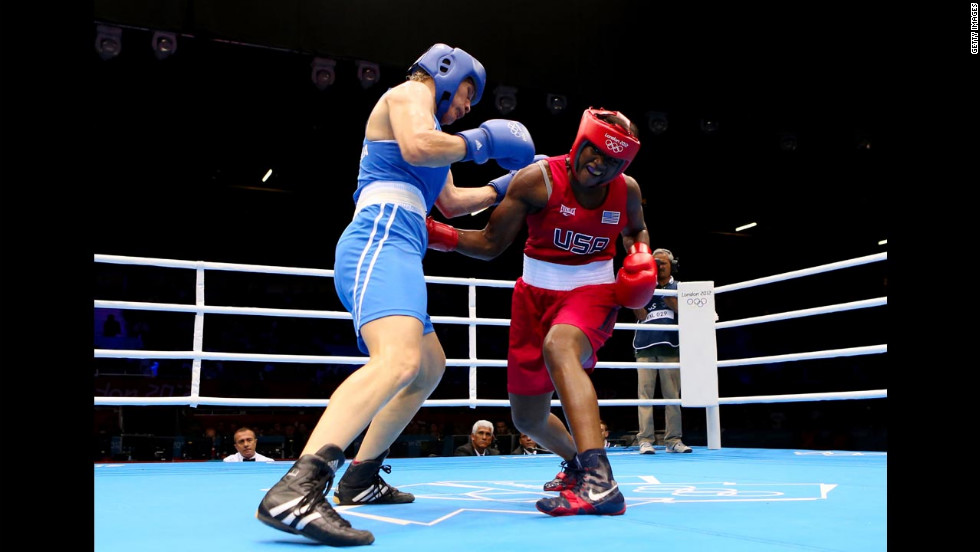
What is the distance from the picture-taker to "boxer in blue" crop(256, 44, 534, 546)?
1.80 meters

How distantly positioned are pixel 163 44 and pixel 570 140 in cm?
508

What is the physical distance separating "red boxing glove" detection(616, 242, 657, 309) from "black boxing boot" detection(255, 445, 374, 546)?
1.22m

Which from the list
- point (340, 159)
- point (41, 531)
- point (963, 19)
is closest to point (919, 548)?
point (963, 19)

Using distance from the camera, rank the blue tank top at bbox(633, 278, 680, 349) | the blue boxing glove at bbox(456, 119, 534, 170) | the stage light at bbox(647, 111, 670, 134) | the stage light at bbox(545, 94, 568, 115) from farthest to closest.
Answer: the stage light at bbox(647, 111, 670, 134) < the stage light at bbox(545, 94, 568, 115) < the blue tank top at bbox(633, 278, 680, 349) < the blue boxing glove at bbox(456, 119, 534, 170)

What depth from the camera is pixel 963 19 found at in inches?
34.7

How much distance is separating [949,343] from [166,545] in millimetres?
1539

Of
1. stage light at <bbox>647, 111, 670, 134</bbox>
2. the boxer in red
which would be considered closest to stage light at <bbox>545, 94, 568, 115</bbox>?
stage light at <bbox>647, 111, 670, 134</bbox>

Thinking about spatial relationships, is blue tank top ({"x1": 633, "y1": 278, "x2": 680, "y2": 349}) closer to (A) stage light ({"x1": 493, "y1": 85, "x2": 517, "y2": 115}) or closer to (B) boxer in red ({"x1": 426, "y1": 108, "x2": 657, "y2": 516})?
(B) boxer in red ({"x1": 426, "y1": 108, "x2": 657, "y2": 516})

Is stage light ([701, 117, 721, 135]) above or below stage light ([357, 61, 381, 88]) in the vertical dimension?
below

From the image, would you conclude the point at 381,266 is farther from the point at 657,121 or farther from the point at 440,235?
the point at 657,121

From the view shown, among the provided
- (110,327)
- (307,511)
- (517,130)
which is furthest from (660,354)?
(110,327)

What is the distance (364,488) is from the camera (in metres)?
2.53

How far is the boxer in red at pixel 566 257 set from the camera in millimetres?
2568

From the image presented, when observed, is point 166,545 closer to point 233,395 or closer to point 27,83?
point 27,83
